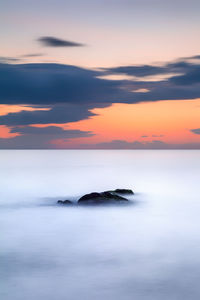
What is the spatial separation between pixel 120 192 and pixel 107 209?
254 inches

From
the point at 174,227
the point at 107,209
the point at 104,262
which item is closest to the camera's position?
the point at 104,262

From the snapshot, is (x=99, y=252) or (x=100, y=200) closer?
(x=99, y=252)

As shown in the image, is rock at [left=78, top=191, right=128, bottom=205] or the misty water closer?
the misty water

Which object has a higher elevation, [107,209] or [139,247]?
[107,209]

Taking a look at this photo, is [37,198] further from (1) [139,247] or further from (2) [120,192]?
(1) [139,247]

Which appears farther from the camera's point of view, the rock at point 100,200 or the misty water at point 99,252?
the rock at point 100,200

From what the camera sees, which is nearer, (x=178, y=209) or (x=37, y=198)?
(x=178, y=209)

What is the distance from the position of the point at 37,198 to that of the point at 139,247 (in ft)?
55.2

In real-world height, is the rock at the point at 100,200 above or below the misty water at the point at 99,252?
above

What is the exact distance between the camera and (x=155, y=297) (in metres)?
9.82

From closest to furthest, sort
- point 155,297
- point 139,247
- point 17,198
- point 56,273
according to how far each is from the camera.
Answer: point 155,297 < point 56,273 < point 139,247 < point 17,198

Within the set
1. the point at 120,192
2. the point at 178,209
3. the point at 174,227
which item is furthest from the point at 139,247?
the point at 120,192

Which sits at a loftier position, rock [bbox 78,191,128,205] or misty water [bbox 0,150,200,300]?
rock [bbox 78,191,128,205]

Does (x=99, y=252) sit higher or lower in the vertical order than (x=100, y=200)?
lower
